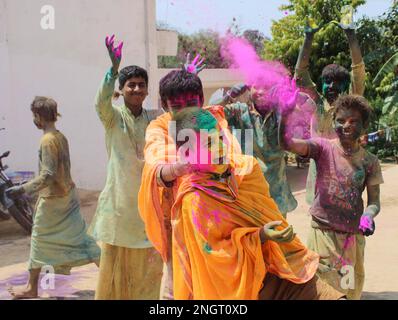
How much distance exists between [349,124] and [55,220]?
8.70ft

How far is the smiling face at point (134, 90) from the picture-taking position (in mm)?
Answer: 4344

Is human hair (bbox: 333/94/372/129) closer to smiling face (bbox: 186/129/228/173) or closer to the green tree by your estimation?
smiling face (bbox: 186/129/228/173)

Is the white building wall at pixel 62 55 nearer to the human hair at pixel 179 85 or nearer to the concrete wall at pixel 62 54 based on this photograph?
the concrete wall at pixel 62 54

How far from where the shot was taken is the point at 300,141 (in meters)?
3.79

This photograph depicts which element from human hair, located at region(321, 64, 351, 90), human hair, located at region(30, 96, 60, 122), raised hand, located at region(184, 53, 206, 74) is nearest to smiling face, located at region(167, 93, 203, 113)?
raised hand, located at region(184, 53, 206, 74)

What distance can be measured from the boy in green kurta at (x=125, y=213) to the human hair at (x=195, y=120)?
3.96 feet

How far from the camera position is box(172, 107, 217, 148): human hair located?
308 centimetres

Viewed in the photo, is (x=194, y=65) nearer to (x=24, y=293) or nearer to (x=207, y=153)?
(x=207, y=153)

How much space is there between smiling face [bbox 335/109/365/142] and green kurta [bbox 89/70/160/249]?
1.34 metres

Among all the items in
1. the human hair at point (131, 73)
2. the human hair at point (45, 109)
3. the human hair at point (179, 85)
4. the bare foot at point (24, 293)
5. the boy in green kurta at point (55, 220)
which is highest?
the human hair at point (131, 73)

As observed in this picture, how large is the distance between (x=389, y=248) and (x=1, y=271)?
406 cm

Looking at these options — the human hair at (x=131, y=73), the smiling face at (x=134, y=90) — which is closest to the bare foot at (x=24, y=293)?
the smiling face at (x=134, y=90)

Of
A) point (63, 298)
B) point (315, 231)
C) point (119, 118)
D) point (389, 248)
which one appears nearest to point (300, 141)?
point (315, 231)

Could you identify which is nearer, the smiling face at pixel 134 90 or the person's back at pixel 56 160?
the smiling face at pixel 134 90
